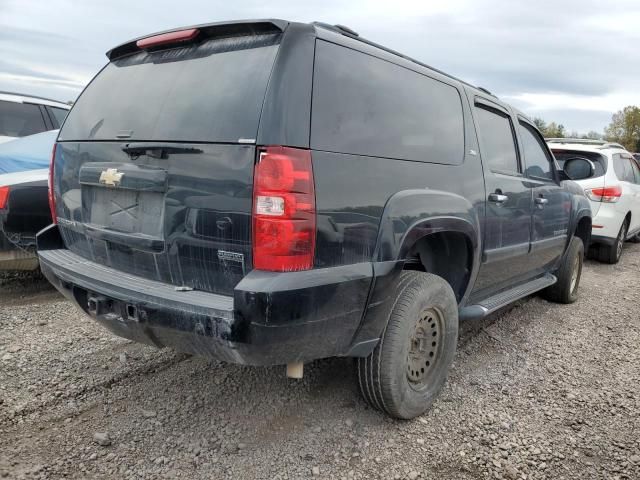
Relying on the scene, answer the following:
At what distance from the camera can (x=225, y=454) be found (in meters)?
2.48

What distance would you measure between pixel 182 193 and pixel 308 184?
555 millimetres

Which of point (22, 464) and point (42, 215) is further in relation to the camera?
point (42, 215)

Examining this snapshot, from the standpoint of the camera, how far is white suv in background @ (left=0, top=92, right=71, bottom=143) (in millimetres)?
6379

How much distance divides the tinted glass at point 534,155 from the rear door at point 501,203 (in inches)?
8.9

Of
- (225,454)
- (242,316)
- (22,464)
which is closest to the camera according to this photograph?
(242,316)

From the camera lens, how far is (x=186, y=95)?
233 cm

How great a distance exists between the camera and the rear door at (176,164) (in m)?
2.08

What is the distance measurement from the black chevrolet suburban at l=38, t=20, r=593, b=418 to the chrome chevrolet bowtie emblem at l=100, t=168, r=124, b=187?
11 millimetres

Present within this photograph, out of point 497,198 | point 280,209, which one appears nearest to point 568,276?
point 497,198

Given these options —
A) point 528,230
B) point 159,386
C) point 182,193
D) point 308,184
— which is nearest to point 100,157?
point 182,193

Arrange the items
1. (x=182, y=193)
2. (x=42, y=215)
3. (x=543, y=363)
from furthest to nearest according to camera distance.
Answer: (x=42, y=215), (x=543, y=363), (x=182, y=193)

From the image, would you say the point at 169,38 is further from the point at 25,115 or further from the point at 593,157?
the point at 593,157

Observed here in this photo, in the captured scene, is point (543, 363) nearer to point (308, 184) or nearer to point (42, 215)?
point (308, 184)

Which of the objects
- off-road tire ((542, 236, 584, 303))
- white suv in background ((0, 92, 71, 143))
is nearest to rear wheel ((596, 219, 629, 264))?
off-road tire ((542, 236, 584, 303))
